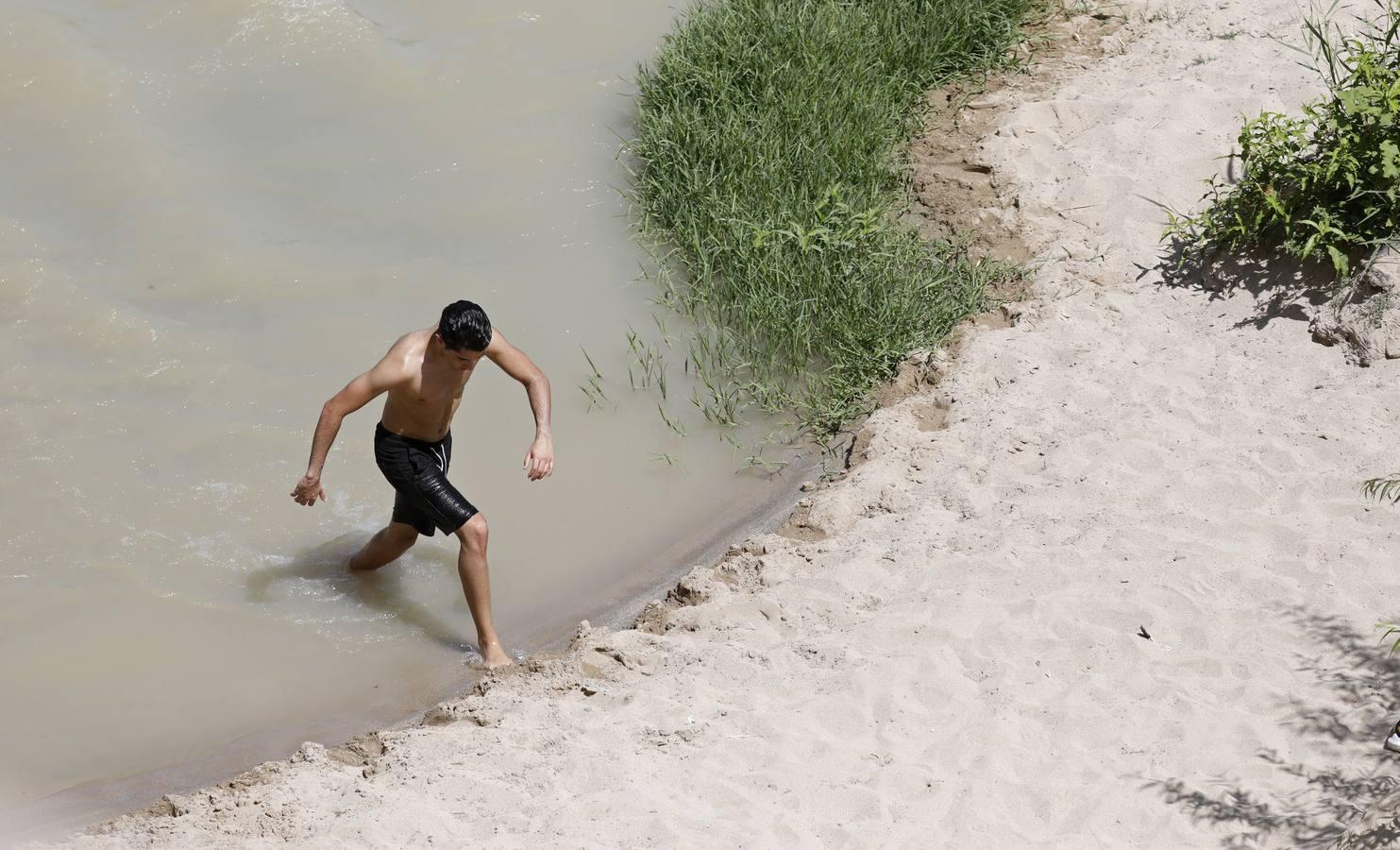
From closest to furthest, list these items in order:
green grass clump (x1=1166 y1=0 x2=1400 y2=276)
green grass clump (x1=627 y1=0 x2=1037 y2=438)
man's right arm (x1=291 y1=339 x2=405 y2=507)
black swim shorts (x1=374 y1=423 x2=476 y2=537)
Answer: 1. man's right arm (x1=291 y1=339 x2=405 y2=507)
2. black swim shorts (x1=374 y1=423 x2=476 y2=537)
3. green grass clump (x1=1166 y1=0 x2=1400 y2=276)
4. green grass clump (x1=627 y1=0 x2=1037 y2=438)

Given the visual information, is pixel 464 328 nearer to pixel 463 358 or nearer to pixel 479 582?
pixel 463 358

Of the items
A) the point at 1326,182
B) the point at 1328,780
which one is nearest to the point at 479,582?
the point at 1328,780

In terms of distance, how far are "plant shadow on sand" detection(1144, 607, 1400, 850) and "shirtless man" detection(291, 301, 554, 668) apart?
2.32 metres

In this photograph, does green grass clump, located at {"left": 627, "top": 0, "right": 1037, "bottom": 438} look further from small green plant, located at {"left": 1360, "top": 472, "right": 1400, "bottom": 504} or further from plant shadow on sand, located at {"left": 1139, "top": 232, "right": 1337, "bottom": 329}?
small green plant, located at {"left": 1360, "top": 472, "right": 1400, "bottom": 504}

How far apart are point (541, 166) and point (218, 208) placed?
1665mm

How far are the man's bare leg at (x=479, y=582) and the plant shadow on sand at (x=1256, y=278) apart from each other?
3.29m

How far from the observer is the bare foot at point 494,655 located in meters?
4.78

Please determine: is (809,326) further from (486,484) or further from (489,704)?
(489,704)

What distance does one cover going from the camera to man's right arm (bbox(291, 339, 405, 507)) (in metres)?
4.52

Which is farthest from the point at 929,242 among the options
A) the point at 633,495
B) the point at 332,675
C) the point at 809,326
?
the point at 332,675

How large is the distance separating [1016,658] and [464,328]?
208cm

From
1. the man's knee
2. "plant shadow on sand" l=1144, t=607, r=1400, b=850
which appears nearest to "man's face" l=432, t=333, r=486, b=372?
the man's knee

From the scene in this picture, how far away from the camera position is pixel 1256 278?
5859 mm

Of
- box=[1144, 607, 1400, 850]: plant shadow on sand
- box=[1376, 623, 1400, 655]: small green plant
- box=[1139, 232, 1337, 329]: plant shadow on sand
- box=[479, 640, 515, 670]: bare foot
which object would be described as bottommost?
box=[479, 640, 515, 670]: bare foot
